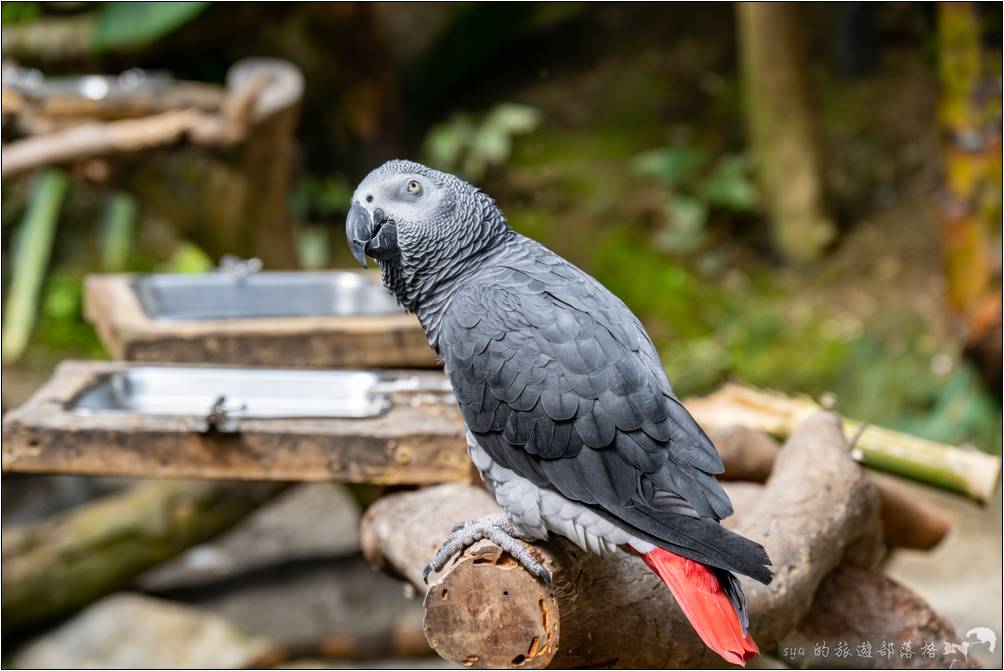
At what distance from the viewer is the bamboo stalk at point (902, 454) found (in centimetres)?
167

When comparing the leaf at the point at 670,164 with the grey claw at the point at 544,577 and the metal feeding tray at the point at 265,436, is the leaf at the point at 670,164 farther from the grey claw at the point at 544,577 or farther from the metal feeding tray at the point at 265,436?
the grey claw at the point at 544,577

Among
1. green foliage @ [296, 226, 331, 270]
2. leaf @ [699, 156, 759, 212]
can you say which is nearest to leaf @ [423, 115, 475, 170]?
green foliage @ [296, 226, 331, 270]

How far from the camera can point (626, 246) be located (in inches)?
145

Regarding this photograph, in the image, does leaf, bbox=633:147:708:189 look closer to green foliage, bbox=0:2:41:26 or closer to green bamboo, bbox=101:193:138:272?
green bamboo, bbox=101:193:138:272

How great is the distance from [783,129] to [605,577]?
2.70 m

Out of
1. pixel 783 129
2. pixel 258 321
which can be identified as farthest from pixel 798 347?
pixel 258 321

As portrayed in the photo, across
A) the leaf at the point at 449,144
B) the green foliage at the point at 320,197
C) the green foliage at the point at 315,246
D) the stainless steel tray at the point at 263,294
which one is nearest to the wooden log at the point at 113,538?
the stainless steel tray at the point at 263,294

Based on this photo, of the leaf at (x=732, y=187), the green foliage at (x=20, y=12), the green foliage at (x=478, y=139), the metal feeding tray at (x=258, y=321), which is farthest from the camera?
the leaf at (x=732, y=187)

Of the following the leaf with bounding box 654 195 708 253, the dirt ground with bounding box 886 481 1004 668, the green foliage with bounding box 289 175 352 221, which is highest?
the leaf with bounding box 654 195 708 253

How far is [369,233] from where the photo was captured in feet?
3.61

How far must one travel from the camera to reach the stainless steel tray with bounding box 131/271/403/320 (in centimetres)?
203

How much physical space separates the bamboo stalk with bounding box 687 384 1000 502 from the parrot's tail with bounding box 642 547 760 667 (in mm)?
668

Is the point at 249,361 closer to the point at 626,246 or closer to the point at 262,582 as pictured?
the point at 262,582

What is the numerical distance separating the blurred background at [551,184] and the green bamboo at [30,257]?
1cm
